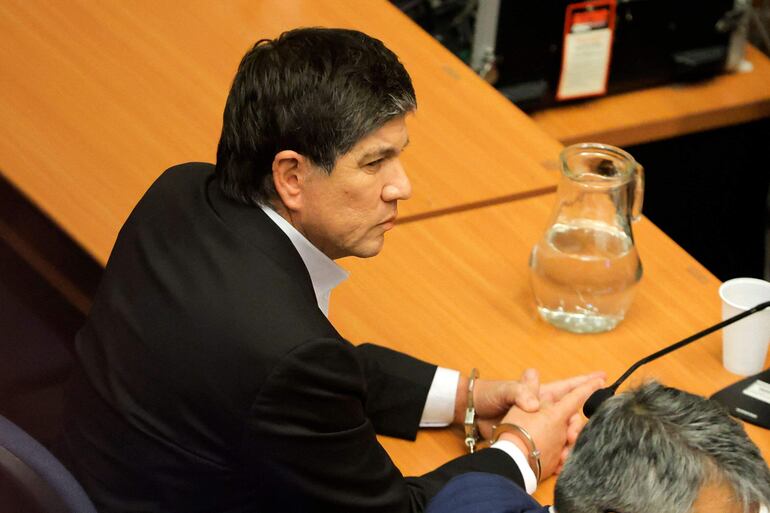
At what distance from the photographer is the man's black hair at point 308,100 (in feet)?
5.05

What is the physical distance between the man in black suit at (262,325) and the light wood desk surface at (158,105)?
1.39 ft

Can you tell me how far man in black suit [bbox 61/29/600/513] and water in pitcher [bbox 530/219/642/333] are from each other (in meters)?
0.28

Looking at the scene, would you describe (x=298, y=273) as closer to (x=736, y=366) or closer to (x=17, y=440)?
(x=17, y=440)

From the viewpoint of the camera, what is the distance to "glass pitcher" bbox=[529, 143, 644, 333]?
1.90 metres

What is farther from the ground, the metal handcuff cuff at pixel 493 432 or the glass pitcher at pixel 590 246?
the glass pitcher at pixel 590 246

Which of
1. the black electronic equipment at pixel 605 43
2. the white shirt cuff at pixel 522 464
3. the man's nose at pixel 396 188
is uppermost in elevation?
the man's nose at pixel 396 188

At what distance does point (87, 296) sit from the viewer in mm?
2193

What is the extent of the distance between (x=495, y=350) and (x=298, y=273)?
454 millimetres

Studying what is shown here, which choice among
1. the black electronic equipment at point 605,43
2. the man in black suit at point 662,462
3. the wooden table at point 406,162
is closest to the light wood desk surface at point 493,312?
the wooden table at point 406,162

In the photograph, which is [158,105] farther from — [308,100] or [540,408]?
[540,408]

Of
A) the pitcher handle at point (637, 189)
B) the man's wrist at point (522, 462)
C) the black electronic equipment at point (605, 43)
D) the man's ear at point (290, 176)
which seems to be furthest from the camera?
the black electronic equipment at point (605, 43)

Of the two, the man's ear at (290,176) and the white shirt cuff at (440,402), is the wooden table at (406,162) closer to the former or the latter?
the white shirt cuff at (440,402)

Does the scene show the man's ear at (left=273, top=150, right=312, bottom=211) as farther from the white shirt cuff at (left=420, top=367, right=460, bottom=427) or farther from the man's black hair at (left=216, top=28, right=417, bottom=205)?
the white shirt cuff at (left=420, top=367, right=460, bottom=427)

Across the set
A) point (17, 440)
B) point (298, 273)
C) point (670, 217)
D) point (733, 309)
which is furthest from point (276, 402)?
point (670, 217)
